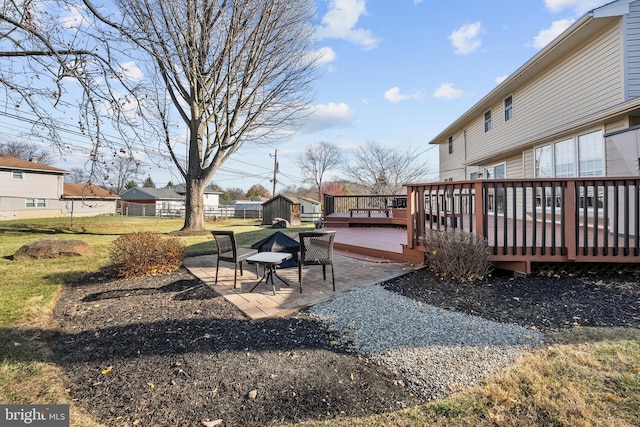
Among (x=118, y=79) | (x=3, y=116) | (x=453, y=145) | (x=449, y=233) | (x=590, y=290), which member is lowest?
(x=590, y=290)

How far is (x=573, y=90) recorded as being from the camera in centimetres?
805

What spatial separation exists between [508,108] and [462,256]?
972 centimetres

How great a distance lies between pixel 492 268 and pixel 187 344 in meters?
4.31

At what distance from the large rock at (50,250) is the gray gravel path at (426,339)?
6.64 m

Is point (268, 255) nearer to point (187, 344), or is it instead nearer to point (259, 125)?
point (187, 344)

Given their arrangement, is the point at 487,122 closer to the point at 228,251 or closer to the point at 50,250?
the point at 228,251

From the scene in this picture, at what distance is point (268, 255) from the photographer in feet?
15.3

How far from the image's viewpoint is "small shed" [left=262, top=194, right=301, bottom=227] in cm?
2444

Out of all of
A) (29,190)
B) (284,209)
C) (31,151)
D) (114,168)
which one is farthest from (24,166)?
(114,168)

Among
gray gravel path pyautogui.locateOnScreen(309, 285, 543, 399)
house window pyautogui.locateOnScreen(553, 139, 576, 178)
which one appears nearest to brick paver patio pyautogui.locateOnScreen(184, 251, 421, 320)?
gray gravel path pyautogui.locateOnScreen(309, 285, 543, 399)

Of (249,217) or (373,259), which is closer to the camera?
(373,259)

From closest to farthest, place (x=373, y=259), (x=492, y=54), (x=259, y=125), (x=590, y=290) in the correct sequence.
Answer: (x=590, y=290), (x=373, y=259), (x=492, y=54), (x=259, y=125)

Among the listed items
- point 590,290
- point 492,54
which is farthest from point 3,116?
point 492,54

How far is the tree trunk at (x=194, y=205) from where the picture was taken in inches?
497
